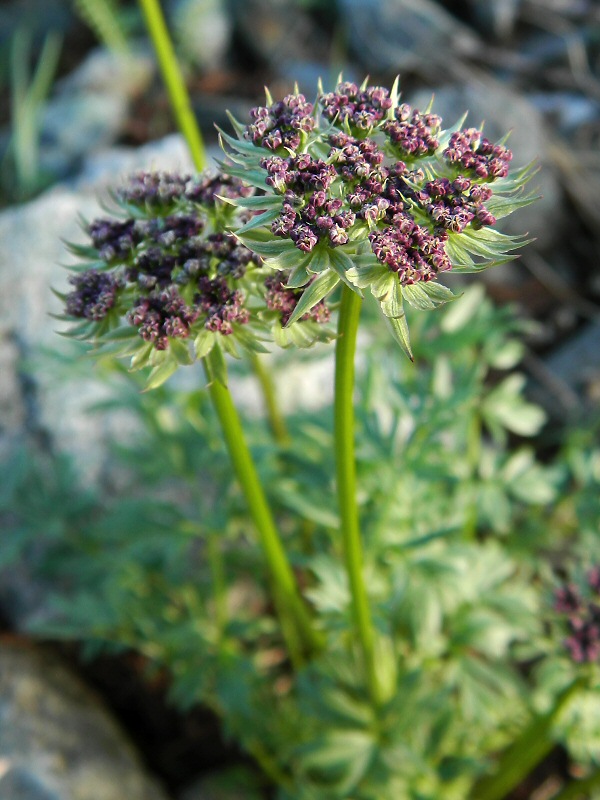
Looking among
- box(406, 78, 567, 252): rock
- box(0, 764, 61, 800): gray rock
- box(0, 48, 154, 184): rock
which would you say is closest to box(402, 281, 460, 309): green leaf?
box(0, 764, 61, 800): gray rock

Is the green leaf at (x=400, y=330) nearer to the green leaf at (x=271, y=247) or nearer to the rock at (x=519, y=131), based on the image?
the green leaf at (x=271, y=247)

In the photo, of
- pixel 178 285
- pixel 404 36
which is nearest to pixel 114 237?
pixel 178 285

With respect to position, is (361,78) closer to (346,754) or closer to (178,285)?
(178,285)

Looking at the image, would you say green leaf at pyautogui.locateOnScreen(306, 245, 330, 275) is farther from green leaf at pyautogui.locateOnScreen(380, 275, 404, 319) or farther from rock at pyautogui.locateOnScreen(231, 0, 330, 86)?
rock at pyautogui.locateOnScreen(231, 0, 330, 86)

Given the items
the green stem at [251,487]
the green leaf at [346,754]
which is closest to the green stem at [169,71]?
the green stem at [251,487]

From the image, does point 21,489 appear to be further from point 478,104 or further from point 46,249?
point 478,104
